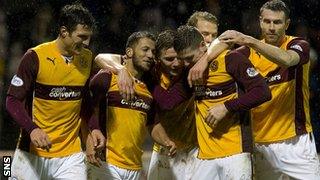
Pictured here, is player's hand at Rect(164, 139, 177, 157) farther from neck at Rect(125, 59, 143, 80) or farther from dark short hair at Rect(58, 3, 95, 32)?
dark short hair at Rect(58, 3, 95, 32)

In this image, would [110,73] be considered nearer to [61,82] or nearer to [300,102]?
[61,82]

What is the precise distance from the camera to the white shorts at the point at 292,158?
7.31 m

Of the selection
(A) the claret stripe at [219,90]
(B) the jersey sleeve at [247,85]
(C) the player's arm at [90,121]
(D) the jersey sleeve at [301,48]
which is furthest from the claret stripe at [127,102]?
(D) the jersey sleeve at [301,48]

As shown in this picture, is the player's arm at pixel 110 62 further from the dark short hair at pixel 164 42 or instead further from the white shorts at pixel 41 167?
the white shorts at pixel 41 167

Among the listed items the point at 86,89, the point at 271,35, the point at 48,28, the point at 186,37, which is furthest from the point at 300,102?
the point at 48,28

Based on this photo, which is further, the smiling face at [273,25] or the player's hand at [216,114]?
the smiling face at [273,25]

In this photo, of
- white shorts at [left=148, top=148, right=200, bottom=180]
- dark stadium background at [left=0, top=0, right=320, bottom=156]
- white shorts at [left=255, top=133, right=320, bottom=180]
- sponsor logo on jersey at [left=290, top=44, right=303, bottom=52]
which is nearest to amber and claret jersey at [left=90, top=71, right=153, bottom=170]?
white shorts at [left=148, top=148, right=200, bottom=180]

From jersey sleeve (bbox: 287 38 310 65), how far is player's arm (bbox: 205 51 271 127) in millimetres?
572

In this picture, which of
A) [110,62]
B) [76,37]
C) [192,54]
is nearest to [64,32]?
[76,37]

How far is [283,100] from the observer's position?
734 cm

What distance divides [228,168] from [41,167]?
1405mm

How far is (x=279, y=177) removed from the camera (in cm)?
748

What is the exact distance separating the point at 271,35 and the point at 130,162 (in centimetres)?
148

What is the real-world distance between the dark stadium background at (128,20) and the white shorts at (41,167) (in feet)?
14.0
